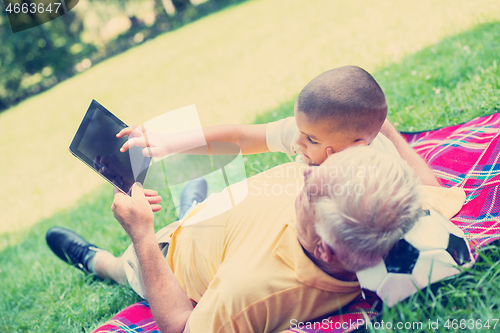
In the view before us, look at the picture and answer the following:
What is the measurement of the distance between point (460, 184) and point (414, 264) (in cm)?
112

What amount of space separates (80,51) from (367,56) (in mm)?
19700

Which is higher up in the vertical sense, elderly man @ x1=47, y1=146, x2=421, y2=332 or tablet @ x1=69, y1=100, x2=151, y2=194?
tablet @ x1=69, y1=100, x2=151, y2=194

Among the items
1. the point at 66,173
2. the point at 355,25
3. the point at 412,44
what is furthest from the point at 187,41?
the point at 412,44

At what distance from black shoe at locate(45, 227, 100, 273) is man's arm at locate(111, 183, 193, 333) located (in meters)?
1.36

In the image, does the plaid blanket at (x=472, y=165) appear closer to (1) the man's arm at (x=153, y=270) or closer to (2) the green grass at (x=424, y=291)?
(2) the green grass at (x=424, y=291)

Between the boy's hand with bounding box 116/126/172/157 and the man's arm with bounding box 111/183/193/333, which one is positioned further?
the boy's hand with bounding box 116/126/172/157

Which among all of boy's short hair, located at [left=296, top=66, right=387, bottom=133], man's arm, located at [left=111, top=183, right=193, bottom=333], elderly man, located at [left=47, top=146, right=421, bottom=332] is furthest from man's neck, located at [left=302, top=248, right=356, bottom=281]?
boy's short hair, located at [left=296, top=66, right=387, bottom=133]

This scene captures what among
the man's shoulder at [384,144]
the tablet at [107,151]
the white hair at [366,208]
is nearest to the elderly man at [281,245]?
the white hair at [366,208]

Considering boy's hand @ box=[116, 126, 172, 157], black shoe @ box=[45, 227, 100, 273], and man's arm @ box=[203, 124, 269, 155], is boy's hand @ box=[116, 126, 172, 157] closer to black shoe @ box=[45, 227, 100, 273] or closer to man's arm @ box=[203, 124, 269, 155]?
man's arm @ box=[203, 124, 269, 155]

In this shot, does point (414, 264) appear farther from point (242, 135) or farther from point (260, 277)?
point (242, 135)

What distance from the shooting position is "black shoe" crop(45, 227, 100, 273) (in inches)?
112

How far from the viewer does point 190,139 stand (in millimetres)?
2016

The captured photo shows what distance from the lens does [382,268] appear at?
1.27 m

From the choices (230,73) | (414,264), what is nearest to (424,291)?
(414,264)
